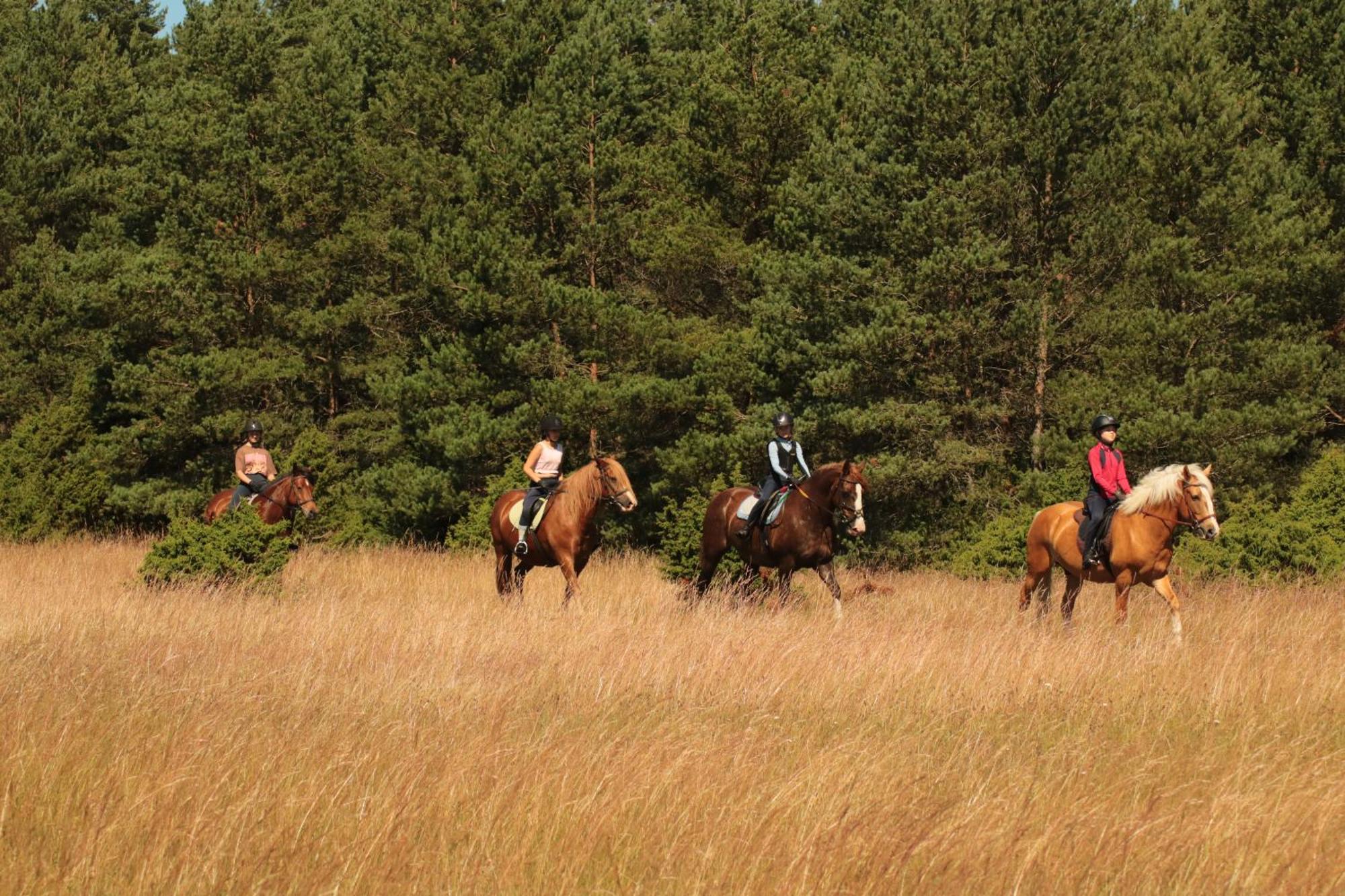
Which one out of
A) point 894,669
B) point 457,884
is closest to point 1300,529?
point 894,669

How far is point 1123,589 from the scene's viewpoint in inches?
483

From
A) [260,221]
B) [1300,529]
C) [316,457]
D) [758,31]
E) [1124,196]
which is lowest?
[316,457]

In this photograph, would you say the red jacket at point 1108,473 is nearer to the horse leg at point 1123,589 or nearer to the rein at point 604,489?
the horse leg at point 1123,589

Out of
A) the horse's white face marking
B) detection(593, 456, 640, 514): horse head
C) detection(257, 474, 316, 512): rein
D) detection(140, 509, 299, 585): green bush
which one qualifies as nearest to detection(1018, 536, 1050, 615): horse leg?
the horse's white face marking

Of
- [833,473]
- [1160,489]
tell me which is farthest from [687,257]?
[1160,489]

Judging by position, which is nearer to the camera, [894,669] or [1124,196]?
[894,669]

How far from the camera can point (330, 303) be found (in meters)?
29.9

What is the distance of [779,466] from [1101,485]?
338 centimetres

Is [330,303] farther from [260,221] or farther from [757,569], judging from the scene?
[757,569]

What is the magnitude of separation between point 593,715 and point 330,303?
2391 centimetres

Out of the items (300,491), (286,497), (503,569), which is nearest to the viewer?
(503,569)

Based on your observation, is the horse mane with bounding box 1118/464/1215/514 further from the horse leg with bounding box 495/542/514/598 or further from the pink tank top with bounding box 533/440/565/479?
the horse leg with bounding box 495/542/514/598

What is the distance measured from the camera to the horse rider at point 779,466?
1388 cm

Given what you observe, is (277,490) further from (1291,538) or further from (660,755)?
(1291,538)
